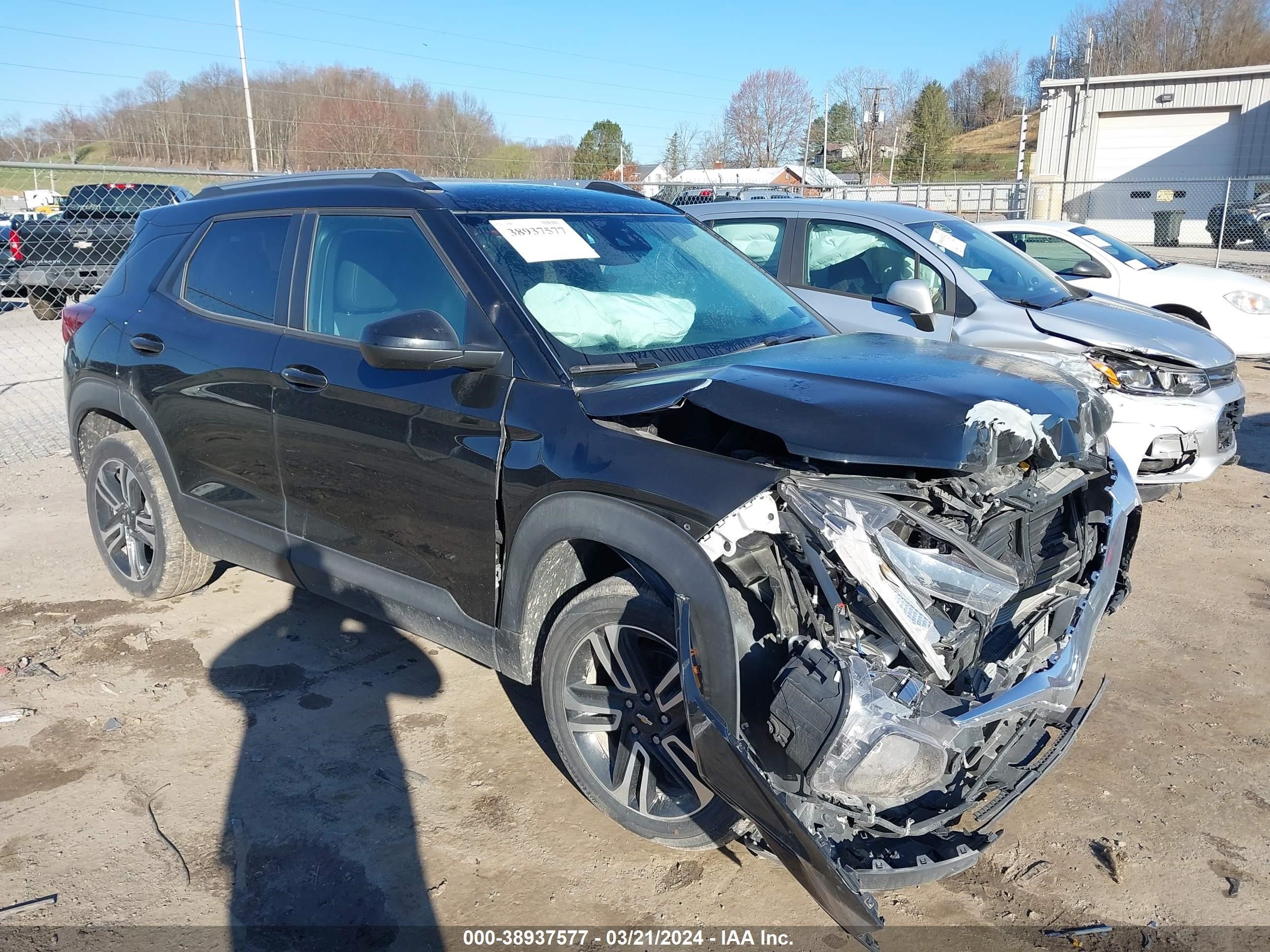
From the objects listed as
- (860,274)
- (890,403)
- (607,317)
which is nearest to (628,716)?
(890,403)

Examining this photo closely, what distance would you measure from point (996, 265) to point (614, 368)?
499 cm

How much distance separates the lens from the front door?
3.23 m

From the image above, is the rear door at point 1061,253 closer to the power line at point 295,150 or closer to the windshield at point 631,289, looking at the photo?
the windshield at point 631,289

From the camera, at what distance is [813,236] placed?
23.3ft

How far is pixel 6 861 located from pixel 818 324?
11.3 ft

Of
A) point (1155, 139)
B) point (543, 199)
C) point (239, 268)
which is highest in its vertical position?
point (1155, 139)

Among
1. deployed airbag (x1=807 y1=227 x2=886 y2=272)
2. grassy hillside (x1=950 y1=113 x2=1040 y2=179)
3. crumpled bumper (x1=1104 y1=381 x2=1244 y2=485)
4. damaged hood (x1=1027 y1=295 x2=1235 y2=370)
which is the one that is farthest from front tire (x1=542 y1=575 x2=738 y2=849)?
grassy hillside (x1=950 y1=113 x2=1040 y2=179)

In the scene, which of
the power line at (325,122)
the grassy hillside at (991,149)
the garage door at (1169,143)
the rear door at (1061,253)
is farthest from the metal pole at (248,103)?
the grassy hillside at (991,149)

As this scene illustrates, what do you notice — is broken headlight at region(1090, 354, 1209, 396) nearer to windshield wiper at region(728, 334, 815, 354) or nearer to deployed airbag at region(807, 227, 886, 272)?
deployed airbag at region(807, 227, 886, 272)

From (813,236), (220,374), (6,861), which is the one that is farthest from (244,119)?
(6,861)

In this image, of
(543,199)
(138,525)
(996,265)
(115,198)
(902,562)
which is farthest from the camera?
(115,198)

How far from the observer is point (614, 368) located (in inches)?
126

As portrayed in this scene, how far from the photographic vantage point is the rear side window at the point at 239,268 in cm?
400

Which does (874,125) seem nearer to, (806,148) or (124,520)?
(806,148)
